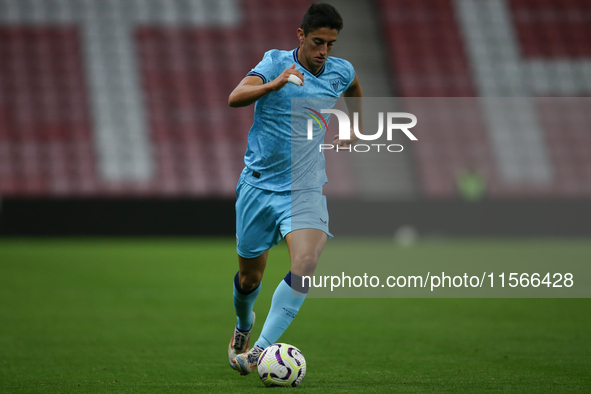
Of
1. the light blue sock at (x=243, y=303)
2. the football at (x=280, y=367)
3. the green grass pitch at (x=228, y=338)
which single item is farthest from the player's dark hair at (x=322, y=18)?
the green grass pitch at (x=228, y=338)

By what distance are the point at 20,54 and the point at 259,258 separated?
18.9 metres

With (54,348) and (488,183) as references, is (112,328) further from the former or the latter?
(488,183)

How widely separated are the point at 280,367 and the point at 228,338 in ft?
6.55

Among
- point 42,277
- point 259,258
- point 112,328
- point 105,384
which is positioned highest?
point 259,258

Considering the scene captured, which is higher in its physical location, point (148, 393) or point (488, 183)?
point (148, 393)

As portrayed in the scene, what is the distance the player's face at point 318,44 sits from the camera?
171 inches

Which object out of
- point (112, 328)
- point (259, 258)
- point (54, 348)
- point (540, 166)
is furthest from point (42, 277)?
point (540, 166)

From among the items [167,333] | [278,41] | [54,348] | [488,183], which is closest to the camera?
[54,348]

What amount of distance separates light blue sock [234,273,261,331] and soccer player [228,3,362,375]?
0.10 ft

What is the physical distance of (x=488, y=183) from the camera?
21.3m

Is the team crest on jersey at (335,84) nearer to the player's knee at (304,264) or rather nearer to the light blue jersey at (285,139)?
the light blue jersey at (285,139)

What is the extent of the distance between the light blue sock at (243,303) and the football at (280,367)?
717mm

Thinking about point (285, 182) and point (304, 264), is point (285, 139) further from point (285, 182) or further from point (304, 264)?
point (304, 264)

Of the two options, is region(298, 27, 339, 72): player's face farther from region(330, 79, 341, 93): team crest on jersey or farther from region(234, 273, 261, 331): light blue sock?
region(234, 273, 261, 331): light blue sock
